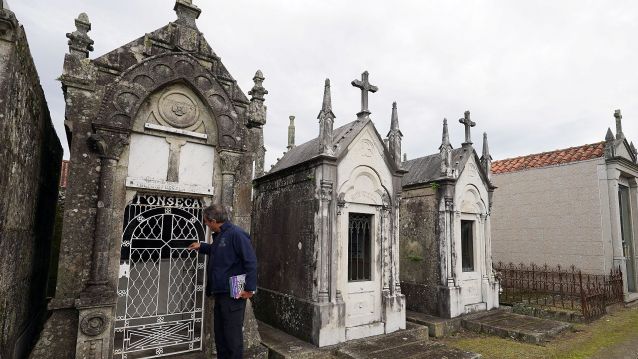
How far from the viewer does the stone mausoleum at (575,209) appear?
12.3m

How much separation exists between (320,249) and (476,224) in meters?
5.61

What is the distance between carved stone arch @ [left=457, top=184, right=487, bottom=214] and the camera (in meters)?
10.1

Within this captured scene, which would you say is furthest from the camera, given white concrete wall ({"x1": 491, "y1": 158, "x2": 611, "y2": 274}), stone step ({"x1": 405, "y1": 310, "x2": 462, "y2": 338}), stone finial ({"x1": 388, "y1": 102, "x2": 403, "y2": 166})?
white concrete wall ({"x1": 491, "y1": 158, "x2": 611, "y2": 274})

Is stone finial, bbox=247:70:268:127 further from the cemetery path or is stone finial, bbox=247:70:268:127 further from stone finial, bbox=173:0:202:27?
the cemetery path

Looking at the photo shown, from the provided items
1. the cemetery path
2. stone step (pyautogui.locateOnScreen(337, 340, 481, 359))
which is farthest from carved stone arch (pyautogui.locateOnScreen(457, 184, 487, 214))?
stone step (pyautogui.locateOnScreen(337, 340, 481, 359))

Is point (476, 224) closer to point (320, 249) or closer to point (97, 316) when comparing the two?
point (320, 249)

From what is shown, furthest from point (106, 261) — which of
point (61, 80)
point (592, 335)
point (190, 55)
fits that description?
point (592, 335)

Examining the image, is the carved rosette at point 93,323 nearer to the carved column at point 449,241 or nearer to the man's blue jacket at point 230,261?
the man's blue jacket at point 230,261

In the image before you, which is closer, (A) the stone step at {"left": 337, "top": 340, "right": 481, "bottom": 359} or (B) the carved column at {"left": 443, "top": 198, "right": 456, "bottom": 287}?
(A) the stone step at {"left": 337, "top": 340, "right": 481, "bottom": 359}

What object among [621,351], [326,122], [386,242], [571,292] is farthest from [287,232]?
[571,292]

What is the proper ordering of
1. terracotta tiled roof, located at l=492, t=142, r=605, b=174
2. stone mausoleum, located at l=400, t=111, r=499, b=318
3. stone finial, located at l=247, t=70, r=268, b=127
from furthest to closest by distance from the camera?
terracotta tiled roof, located at l=492, t=142, r=605, b=174, stone mausoleum, located at l=400, t=111, r=499, b=318, stone finial, located at l=247, t=70, r=268, b=127

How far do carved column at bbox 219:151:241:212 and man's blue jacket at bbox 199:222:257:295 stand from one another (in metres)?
1.12

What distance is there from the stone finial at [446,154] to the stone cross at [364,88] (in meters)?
2.68

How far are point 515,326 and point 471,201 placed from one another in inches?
134
